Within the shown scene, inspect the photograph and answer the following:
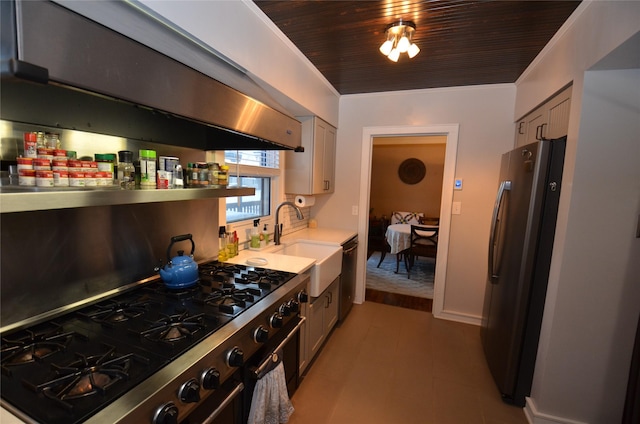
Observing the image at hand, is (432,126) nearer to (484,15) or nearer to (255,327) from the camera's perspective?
(484,15)

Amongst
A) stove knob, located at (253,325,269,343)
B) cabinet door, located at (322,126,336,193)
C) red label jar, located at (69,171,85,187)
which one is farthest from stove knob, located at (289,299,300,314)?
cabinet door, located at (322,126,336,193)

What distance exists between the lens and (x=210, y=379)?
0.94m

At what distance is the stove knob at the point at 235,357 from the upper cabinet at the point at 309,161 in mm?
1961

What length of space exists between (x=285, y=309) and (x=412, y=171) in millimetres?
5537

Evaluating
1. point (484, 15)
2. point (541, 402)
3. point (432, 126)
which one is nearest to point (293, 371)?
point (541, 402)

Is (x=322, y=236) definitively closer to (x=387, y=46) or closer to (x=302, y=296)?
(x=302, y=296)

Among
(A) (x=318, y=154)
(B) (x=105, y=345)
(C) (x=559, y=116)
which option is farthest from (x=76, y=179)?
(C) (x=559, y=116)

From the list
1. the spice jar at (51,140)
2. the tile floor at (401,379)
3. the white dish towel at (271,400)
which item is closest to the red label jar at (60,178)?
the spice jar at (51,140)

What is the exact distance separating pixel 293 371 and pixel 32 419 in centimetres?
127

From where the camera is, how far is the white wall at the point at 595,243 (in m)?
1.52

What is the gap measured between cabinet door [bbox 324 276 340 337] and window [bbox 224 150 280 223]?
3.02 ft

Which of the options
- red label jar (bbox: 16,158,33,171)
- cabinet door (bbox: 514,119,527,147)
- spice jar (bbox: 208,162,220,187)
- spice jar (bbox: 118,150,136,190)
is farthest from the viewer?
cabinet door (bbox: 514,119,527,147)

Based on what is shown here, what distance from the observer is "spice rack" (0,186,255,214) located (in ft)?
2.19

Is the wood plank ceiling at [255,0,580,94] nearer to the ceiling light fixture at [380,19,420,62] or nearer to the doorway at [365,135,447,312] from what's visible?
the ceiling light fixture at [380,19,420,62]
